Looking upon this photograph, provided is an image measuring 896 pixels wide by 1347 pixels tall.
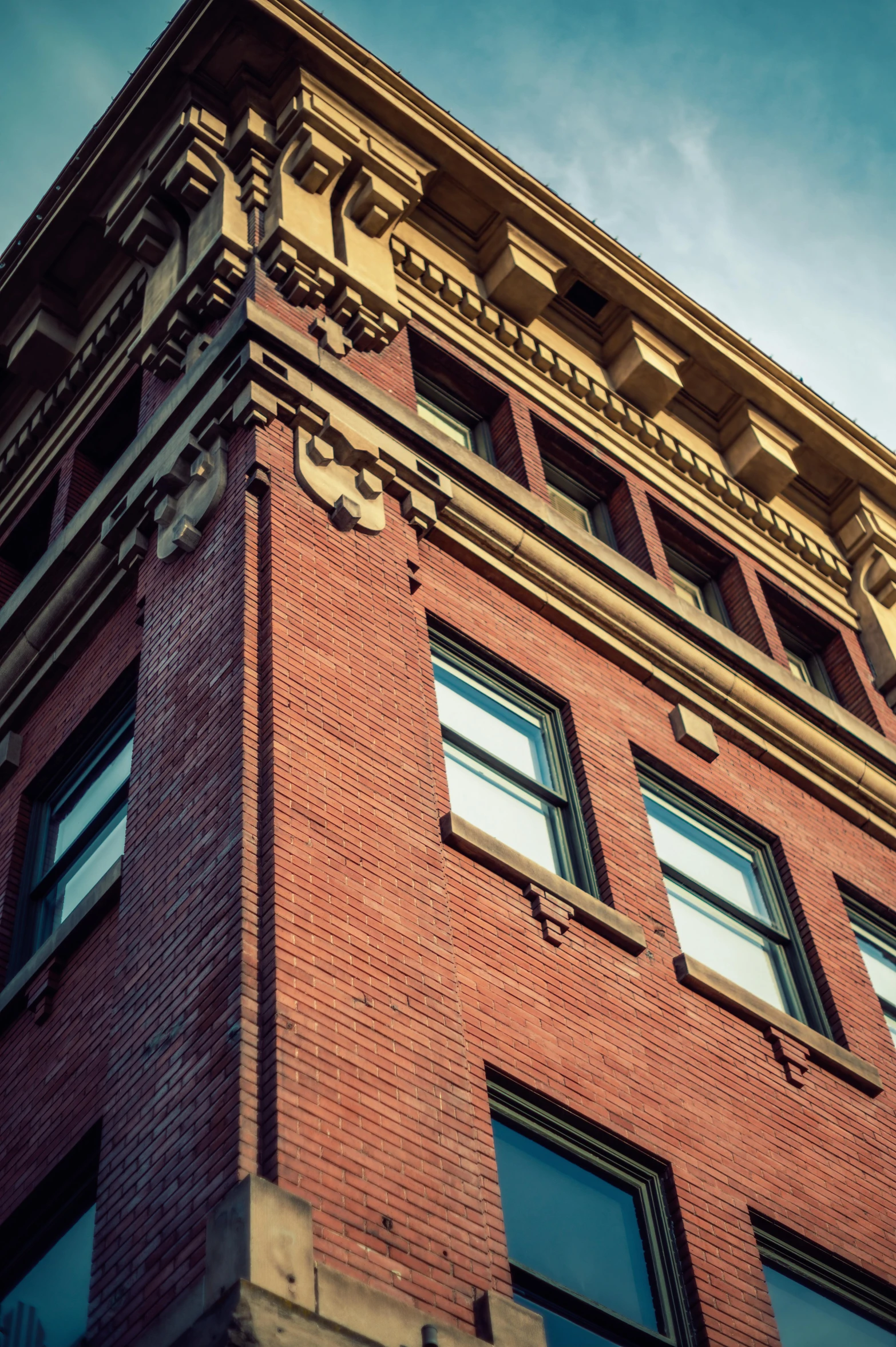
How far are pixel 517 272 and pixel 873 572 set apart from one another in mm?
5966

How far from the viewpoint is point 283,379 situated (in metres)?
13.5

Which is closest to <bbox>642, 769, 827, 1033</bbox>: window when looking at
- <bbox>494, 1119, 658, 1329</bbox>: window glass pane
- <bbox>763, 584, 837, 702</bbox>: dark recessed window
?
<bbox>494, 1119, 658, 1329</bbox>: window glass pane

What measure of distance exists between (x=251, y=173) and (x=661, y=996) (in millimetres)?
9217

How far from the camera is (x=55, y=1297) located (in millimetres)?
9766

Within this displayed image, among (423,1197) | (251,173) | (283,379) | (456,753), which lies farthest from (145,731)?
(251,173)

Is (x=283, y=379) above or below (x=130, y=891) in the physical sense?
above

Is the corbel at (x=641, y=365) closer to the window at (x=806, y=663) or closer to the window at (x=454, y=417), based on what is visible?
the window at (x=454, y=417)

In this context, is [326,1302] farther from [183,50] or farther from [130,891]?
[183,50]

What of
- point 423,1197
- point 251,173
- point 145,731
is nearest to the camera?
point 423,1197

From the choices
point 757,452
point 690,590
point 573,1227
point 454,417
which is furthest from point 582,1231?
point 757,452

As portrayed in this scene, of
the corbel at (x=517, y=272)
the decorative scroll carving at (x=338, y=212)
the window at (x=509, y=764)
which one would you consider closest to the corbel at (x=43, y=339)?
the decorative scroll carving at (x=338, y=212)

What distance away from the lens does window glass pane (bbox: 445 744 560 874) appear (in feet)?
41.5

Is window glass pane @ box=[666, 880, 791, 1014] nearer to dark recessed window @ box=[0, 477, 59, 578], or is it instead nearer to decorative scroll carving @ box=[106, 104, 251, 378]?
decorative scroll carving @ box=[106, 104, 251, 378]

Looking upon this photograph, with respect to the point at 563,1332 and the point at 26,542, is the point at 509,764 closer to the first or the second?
A: the point at 563,1332
